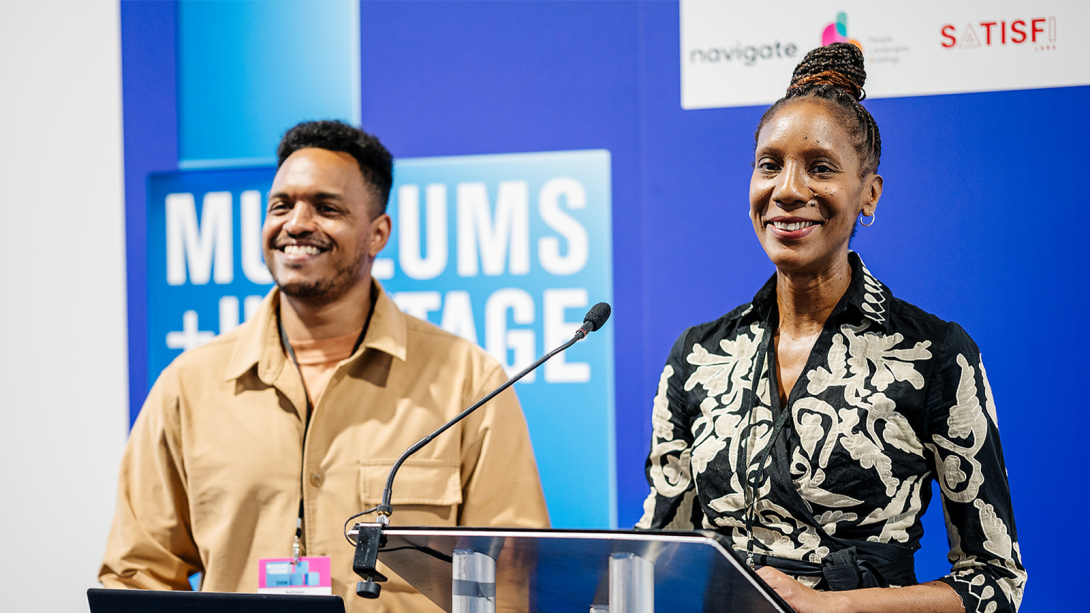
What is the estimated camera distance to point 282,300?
2455mm

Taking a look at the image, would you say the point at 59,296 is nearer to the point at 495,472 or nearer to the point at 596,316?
the point at 495,472

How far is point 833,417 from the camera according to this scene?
5.34ft

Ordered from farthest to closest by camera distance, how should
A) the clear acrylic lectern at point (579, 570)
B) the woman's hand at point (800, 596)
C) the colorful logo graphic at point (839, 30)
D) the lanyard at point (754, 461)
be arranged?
the colorful logo graphic at point (839, 30) < the lanyard at point (754, 461) < the woman's hand at point (800, 596) < the clear acrylic lectern at point (579, 570)

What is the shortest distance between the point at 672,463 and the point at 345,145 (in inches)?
48.2

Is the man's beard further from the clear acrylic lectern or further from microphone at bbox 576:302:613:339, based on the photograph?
the clear acrylic lectern

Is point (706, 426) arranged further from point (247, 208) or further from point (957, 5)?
point (247, 208)

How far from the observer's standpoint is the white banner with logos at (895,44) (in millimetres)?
2561

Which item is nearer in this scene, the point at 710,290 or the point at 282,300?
the point at 282,300

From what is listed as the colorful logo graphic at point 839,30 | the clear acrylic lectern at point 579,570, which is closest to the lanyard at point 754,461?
the clear acrylic lectern at point 579,570

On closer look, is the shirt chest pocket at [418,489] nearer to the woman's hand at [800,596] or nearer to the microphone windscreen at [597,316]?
the microphone windscreen at [597,316]

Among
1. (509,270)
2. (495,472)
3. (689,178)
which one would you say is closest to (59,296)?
(509,270)

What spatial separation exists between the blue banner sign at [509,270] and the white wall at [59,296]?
1.26ft

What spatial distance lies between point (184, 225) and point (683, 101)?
5.51 ft

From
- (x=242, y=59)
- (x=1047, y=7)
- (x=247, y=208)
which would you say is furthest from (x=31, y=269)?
(x=1047, y=7)
